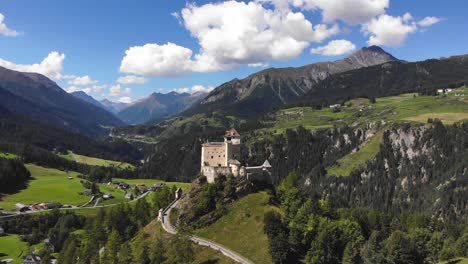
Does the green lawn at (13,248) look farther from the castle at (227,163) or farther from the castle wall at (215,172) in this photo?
the castle at (227,163)

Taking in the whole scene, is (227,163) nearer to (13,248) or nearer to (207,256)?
(207,256)

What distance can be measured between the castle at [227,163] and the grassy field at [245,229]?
26.1 ft

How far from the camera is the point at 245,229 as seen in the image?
113188 millimetres

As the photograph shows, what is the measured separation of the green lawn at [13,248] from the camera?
16095 centimetres

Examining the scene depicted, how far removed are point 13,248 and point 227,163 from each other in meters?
103

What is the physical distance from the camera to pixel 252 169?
130250mm

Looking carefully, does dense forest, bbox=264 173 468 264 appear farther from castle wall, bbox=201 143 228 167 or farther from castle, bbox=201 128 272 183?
castle wall, bbox=201 143 228 167

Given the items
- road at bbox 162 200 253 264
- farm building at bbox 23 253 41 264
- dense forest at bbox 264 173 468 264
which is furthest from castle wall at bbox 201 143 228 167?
farm building at bbox 23 253 41 264

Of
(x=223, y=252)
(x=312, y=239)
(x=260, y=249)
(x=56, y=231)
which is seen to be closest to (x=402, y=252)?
(x=312, y=239)

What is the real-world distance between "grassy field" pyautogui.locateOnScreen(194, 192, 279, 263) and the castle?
7.95 metres

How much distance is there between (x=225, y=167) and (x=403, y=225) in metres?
70.4

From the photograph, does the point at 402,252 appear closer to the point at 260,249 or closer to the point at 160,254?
the point at 260,249

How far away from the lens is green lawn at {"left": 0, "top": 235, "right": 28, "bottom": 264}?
161 m

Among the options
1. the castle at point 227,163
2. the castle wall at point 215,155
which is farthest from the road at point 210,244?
the castle wall at point 215,155
